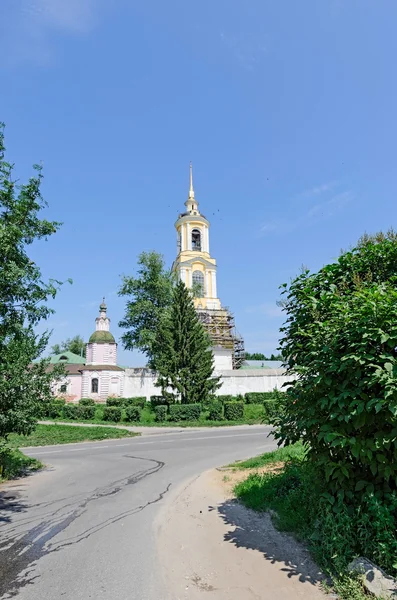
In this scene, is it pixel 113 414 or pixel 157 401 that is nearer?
pixel 113 414

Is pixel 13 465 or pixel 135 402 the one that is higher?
pixel 135 402

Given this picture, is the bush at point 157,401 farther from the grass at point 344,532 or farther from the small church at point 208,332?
the grass at point 344,532

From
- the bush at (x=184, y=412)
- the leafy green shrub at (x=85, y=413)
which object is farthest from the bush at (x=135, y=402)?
the bush at (x=184, y=412)

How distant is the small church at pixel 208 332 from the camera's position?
39.1 metres

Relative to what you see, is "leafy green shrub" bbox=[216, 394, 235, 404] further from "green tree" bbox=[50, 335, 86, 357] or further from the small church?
"green tree" bbox=[50, 335, 86, 357]

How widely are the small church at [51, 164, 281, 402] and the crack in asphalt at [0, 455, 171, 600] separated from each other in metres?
19.1

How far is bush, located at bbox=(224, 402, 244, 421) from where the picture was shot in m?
28.6

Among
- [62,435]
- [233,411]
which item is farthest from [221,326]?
[62,435]

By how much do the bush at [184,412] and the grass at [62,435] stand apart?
218 inches

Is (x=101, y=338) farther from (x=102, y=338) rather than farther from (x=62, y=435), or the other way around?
(x=62, y=435)

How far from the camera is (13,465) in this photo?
11.6m

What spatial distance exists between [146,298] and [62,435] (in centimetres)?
2713

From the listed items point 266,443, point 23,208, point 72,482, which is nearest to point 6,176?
point 23,208

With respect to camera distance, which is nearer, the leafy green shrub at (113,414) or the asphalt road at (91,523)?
the asphalt road at (91,523)
